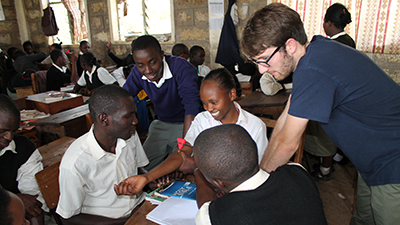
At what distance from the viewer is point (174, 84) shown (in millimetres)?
2049

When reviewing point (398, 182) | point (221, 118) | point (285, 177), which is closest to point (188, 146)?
point (221, 118)

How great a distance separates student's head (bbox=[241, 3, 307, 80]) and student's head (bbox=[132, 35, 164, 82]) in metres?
0.87

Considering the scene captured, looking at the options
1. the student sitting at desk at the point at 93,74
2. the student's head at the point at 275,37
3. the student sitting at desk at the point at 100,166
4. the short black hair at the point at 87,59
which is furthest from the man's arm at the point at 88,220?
the short black hair at the point at 87,59

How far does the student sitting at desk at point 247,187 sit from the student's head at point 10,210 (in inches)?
23.7

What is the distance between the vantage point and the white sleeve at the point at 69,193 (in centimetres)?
123

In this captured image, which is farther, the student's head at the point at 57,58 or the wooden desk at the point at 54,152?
the student's head at the point at 57,58

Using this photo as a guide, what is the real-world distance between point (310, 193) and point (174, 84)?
4.78 ft

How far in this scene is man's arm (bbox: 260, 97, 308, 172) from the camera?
1.05 metres

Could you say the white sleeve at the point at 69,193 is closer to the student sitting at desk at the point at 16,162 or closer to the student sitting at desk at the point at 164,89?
the student sitting at desk at the point at 16,162

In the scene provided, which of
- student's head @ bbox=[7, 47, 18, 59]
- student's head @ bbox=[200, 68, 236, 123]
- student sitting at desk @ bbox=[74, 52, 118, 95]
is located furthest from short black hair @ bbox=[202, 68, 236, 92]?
student's head @ bbox=[7, 47, 18, 59]

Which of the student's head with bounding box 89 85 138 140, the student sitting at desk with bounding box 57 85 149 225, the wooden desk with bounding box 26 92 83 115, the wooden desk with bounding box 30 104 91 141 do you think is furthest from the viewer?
the wooden desk with bounding box 26 92 83 115

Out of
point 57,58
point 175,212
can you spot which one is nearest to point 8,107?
point 175,212

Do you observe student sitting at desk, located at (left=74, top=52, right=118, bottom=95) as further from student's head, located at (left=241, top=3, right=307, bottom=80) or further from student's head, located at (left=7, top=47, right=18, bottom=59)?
student's head, located at (left=7, top=47, right=18, bottom=59)

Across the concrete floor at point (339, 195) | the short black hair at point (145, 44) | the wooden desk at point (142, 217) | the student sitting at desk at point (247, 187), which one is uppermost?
the short black hair at point (145, 44)
